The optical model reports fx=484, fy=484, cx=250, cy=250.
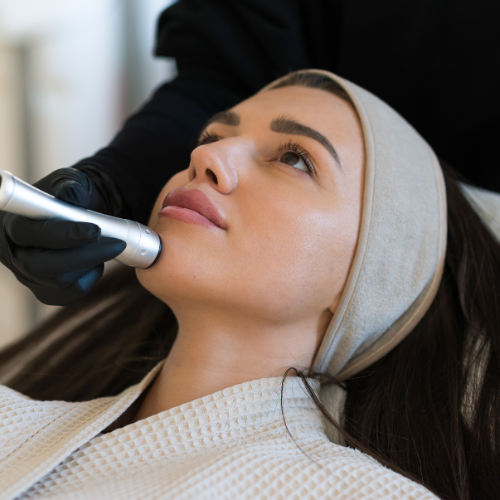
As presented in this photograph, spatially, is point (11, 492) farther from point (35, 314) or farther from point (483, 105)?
point (35, 314)

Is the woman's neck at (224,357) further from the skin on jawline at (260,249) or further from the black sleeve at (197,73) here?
the black sleeve at (197,73)

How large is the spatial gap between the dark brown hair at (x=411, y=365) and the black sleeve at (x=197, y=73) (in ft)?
0.78

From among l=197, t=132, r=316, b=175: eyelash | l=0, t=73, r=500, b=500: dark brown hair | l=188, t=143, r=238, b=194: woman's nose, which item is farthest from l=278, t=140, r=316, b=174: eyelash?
l=0, t=73, r=500, b=500: dark brown hair

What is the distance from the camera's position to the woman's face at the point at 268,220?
804 millimetres

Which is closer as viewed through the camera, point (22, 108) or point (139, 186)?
point (139, 186)

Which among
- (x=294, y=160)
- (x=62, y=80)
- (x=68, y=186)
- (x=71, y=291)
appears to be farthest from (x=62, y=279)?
(x=62, y=80)

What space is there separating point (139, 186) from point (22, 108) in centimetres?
135

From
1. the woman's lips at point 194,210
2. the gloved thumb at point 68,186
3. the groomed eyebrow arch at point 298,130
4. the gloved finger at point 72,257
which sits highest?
the groomed eyebrow arch at point 298,130

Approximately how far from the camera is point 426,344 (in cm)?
105

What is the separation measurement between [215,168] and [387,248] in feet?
1.22

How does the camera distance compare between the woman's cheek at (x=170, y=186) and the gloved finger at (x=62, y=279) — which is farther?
the woman's cheek at (x=170, y=186)

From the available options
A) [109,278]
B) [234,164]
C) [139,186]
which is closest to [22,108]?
[109,278]

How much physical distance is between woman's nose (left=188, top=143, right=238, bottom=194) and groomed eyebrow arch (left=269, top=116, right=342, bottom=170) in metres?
0.13

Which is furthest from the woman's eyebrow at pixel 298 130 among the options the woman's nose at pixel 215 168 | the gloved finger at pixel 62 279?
the gloved finger at pixel 62 279
